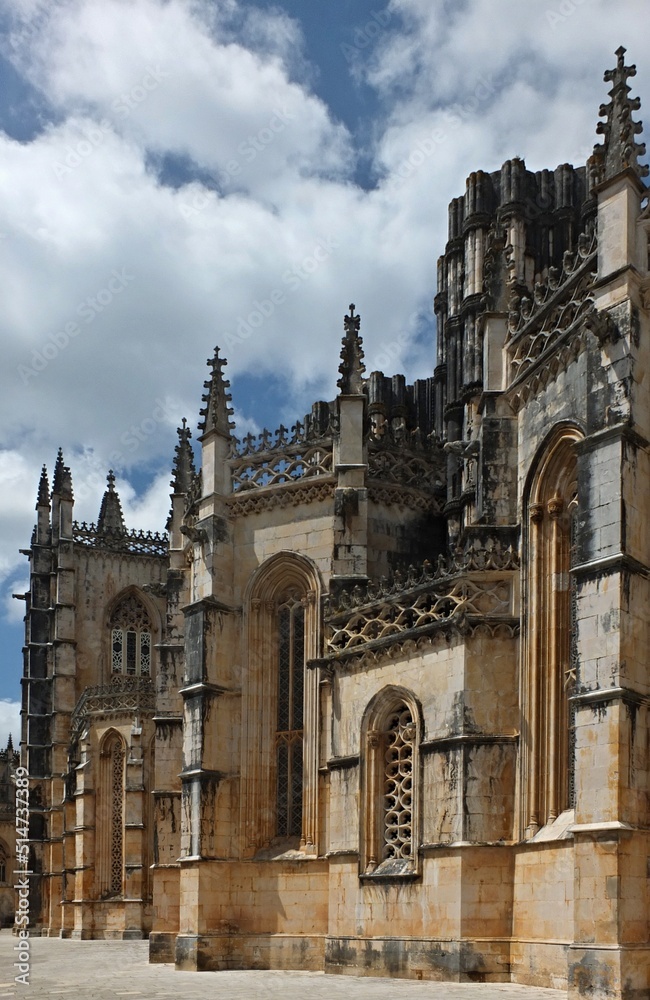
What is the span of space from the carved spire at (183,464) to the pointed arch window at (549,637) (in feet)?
51.3

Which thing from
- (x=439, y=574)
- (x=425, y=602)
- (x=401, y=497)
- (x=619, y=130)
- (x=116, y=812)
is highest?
(x=619, y=130)

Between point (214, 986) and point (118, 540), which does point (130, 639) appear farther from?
point (214, 986)

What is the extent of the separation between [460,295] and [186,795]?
1822 centimetres

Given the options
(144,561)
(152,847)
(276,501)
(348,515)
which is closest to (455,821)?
(348,515)

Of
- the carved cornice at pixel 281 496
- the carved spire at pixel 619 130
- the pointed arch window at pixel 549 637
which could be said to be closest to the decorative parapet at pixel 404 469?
the carved cornice at pixel 281 496

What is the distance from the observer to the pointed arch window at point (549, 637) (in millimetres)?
20656

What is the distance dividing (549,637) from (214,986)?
26.6 ft

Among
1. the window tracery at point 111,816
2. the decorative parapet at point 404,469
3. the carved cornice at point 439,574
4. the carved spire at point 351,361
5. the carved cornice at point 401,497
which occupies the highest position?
the carved spire at point 351,361

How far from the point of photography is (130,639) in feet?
183

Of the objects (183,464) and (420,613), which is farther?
(183,464)

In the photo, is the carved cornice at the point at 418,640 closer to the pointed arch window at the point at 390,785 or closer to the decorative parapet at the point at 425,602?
the decorative parapet at the point at 425,602

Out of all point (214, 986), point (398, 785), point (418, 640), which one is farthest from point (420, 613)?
point (214, 986)

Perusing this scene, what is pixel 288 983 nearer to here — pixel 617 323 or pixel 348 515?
pixel 348 515

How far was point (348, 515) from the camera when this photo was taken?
90.1ft
